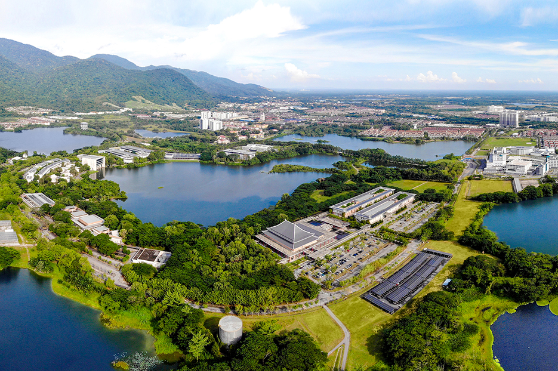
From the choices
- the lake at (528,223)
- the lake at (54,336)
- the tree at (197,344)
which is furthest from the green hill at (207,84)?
the tree at (197,344)

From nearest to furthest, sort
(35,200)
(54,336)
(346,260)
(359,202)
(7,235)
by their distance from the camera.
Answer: (54,336) → (346,260) → (7,235) → (35,200) → (359,202)

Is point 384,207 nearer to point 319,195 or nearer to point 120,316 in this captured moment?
point 319,195

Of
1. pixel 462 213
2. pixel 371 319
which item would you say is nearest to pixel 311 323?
pixel 371 319

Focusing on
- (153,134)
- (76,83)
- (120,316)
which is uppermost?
(76,83)

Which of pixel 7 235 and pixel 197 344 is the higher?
pixel 7 235

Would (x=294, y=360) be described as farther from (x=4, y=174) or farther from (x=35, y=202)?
(x=4, y=174)

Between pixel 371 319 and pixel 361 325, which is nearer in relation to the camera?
pixel 361 325

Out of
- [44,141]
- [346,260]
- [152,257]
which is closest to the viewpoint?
[152,257]

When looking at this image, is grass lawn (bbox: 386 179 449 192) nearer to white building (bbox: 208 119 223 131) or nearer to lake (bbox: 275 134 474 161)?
lake (bbox: 275 134 474 161)
